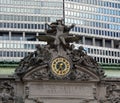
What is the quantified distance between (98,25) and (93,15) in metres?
3.62

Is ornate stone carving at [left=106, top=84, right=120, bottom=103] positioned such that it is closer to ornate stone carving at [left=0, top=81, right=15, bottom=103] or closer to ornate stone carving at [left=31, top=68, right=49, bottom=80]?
ornate stone carving at [left=31, top=68, right=49, bottom=80]

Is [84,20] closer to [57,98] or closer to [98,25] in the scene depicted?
[98,25]

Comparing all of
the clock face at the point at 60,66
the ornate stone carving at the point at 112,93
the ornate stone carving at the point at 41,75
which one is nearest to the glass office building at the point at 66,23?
the ornate stone carving at the point at 112,93

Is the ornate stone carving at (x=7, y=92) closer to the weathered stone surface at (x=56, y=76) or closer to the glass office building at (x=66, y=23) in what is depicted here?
the weathered stone surface at (x=56, y=76)

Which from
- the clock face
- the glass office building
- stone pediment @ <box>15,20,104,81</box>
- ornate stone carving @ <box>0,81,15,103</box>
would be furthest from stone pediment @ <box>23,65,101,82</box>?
the glass office building

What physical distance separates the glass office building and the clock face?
9920 centimetres

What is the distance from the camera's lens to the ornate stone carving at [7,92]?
51.8 meters

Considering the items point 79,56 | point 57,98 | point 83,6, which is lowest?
point 57,98

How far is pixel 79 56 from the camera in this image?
174 feet

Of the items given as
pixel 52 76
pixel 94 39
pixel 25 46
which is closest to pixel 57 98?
pixel 52 76

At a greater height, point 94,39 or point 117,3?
point 117,3

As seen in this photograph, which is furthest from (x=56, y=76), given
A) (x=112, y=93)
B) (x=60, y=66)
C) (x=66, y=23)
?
(x=66, y=23)

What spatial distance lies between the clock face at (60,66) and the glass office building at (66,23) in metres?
99.2

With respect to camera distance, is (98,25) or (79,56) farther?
(98,25)
